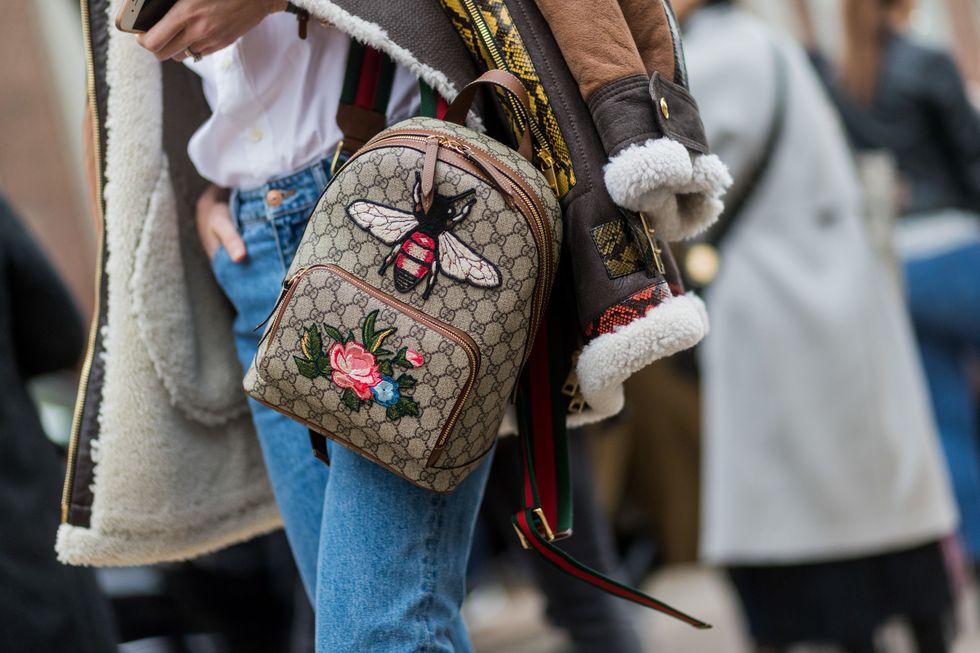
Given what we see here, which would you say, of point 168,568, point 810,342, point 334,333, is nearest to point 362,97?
point 334,333

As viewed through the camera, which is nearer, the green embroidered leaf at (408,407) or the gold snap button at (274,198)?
the green embroidered leaf at (408,407)

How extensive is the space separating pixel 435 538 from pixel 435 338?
0.31 metres

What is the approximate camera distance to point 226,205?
2074 millimetres

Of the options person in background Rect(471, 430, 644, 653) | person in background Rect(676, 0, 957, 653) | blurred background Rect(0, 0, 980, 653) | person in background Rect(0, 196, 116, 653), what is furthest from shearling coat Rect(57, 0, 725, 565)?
person in background Rect(676, 0, 957, 653)

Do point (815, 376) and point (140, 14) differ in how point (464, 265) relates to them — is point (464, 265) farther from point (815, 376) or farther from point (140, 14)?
point (815, 376)

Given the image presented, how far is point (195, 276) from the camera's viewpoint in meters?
2.14

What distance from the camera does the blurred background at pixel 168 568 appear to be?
14.3 ft

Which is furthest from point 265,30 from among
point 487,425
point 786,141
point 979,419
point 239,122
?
point 979,419

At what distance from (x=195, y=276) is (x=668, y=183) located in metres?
0.94

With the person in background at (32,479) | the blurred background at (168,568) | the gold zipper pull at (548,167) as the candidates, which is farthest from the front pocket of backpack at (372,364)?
the blurred background at (168,568)

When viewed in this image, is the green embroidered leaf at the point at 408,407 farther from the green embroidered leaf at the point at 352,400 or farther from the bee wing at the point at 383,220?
the bee wing at the point at 383,220

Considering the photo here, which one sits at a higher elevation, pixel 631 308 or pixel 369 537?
pixel 631 308

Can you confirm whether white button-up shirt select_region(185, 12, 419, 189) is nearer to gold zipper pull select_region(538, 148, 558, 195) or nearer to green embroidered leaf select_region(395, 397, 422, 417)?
gold zipper pull select_region(538, 148, 558, 195)

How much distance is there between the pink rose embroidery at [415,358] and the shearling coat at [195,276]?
0.24 meters
